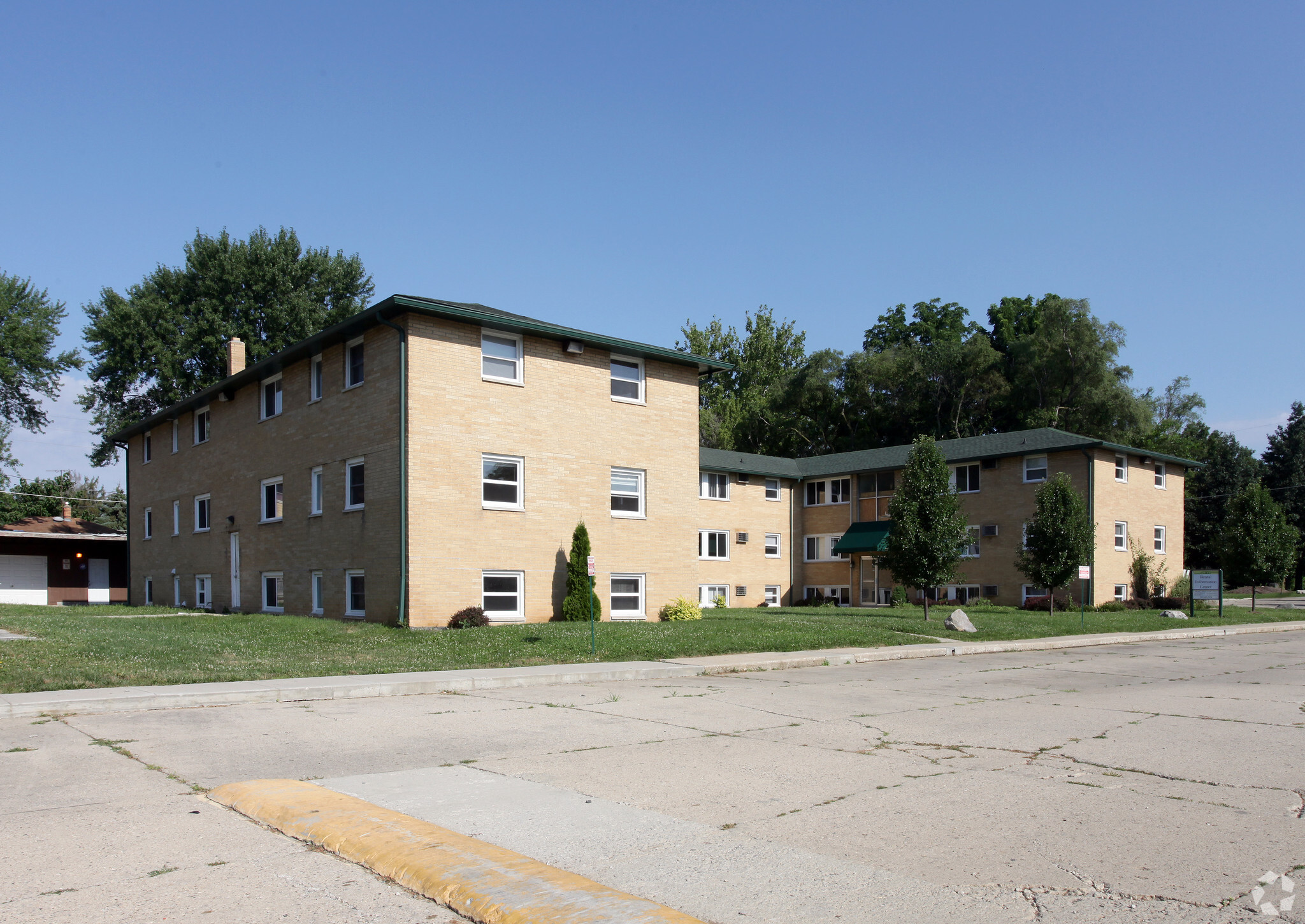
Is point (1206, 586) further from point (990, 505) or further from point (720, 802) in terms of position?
point (720, 802)

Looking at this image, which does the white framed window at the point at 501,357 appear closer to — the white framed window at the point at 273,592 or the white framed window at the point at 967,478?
the white framed window at the point at 273,592

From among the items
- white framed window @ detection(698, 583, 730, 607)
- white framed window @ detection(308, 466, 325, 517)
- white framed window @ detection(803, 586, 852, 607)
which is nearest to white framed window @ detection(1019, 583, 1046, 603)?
white framed window @ detection(803, 586, 852, 607)

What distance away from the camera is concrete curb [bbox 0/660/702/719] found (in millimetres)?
11344

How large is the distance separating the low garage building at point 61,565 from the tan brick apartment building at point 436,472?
14158 millimetres

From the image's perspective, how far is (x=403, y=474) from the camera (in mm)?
22516

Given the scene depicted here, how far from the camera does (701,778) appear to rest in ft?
25.3

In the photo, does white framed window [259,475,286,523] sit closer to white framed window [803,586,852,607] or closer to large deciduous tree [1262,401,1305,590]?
white framed window [803,586,852,607]

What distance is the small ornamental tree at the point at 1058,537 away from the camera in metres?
34.7

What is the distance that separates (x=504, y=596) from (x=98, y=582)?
34402 millimetres

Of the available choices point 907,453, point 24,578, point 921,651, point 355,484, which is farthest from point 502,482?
point 24,578

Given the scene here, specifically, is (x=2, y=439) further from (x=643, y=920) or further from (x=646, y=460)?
(x=643, y=920)

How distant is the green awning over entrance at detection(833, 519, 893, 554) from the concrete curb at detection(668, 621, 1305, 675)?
54.1 feet

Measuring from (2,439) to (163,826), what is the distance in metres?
57.0

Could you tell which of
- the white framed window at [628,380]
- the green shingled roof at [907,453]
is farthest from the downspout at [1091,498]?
the white framed window at [628,380]
